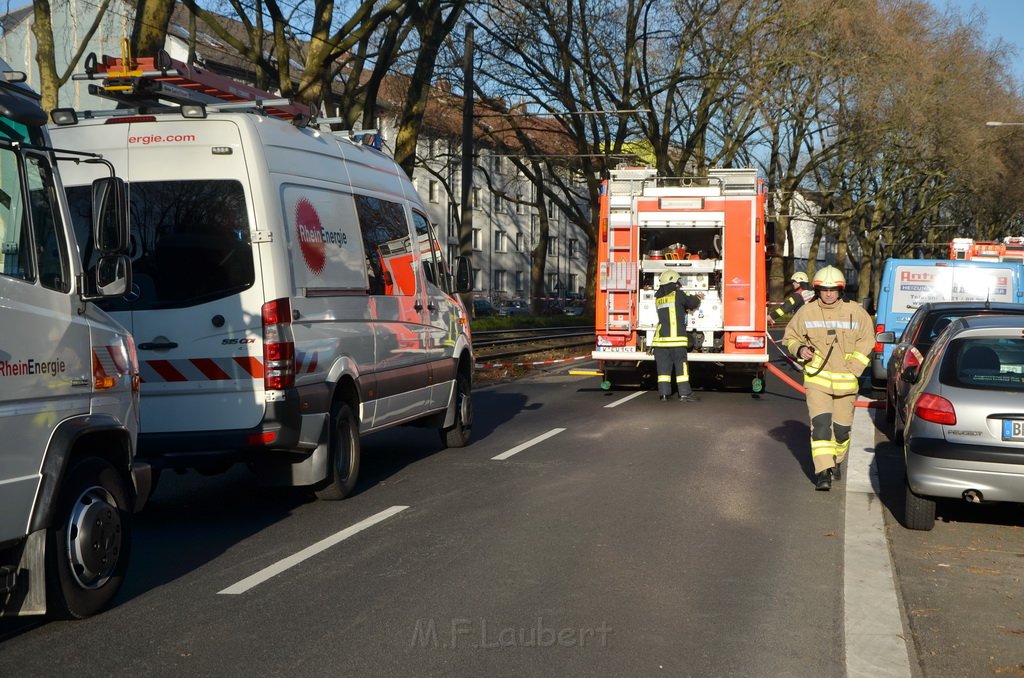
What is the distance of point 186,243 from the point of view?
7785 mm

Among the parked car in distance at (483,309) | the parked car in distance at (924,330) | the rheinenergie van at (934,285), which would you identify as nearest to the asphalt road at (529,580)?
the parked car in distance at (924,330)

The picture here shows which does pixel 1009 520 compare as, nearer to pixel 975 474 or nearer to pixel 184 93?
pixel 975 474

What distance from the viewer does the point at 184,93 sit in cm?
851

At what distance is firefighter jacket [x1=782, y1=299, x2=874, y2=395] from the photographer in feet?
30.4

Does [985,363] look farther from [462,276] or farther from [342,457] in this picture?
[462,276]

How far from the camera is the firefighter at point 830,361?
9.26 metres

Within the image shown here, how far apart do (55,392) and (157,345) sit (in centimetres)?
247

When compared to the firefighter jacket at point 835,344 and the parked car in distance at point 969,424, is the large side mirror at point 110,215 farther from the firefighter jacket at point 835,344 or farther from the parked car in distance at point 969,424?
the firefighter jacket at point 835,344

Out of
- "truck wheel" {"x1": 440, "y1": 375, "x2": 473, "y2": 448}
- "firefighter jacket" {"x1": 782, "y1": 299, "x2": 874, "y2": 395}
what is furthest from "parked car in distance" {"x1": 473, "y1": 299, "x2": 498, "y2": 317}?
"firefighter jacket" {"x1": 782, "y1": 299, "x2": 874, "y2": 395}

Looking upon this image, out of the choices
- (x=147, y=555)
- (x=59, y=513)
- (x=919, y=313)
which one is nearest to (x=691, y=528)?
(x=147, y=555)

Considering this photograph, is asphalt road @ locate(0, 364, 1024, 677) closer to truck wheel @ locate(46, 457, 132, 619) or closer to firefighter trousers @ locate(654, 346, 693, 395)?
truck wheel @ locate(46, 457, 132, 619)

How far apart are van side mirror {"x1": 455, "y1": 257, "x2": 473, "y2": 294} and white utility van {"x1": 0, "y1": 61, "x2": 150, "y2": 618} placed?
6.21 metres

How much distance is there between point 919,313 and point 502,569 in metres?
9.54

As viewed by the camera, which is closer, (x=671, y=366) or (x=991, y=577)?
(x=991, y=577)
